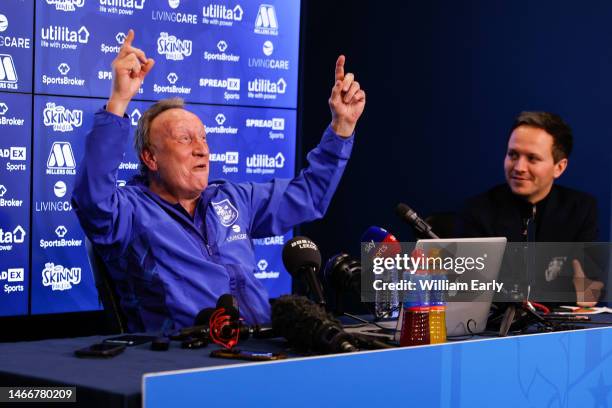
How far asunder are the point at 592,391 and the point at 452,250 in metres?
0.57

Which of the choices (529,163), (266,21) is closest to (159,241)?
(529,163)

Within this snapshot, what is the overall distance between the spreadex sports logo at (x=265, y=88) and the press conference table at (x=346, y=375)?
113 inches

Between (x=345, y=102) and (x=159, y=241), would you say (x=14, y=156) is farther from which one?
(x=345, y=102)

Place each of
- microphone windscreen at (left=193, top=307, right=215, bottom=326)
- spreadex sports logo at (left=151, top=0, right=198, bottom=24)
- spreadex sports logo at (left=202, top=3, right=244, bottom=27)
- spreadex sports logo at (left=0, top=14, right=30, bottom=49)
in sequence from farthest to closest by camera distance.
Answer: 1. spreadex sports logo at (left=202, top=3, right=244, bottom=27)
2. spreadex sports logo at (left=151, top=0, right=198, bottom=24)
3. spreadex sports logo at (left=0, top=14, right=30, bottom=49)
4. microphone windscreen at (left=193, top=307, right=215, bottom=326)

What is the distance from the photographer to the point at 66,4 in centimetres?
461

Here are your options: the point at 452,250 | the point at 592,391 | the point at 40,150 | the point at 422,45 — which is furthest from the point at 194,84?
the point at 592,391

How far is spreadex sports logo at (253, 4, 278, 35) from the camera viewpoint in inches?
214

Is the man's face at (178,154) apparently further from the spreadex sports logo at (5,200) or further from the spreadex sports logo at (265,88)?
the spreadex sports logo at (265,88)

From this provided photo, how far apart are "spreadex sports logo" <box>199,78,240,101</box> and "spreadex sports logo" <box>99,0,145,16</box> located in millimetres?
538

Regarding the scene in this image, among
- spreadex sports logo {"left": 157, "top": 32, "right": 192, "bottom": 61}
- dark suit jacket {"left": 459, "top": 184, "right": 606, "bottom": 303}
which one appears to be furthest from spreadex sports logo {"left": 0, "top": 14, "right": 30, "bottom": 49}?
dark suit jacket {"left": 459, "top": 184, "right": 606, "bottom": 303}

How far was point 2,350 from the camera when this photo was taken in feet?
7.94

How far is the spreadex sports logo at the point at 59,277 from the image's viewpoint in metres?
4.63

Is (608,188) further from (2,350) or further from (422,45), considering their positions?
(2,350)

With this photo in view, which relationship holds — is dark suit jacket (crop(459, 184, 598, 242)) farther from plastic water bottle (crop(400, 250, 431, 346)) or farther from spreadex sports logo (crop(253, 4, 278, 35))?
spreadex sports logo (crop(253, 4, 278, 35))
